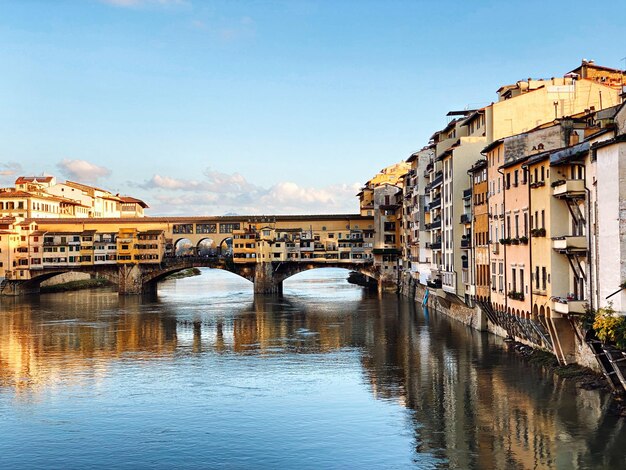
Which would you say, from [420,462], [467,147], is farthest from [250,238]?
[420,462]

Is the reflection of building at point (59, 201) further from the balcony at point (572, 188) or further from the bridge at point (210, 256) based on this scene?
the balcony at point (572, 188)

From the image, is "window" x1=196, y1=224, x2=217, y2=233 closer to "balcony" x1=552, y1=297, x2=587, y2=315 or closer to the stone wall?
the stone wall

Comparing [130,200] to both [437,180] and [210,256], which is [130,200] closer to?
[210,256]

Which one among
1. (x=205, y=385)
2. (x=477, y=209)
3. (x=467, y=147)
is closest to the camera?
(x=205, y=385)

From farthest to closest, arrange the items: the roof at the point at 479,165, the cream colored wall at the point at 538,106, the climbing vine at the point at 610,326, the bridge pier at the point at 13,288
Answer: the bridge pier at the point at 13,288
the cream colored wall at the point at 538,106
the roof at the point at 479,165
the climbing vine at the point at 610,326

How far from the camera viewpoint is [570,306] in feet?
92.4

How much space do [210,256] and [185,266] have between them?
320 cm

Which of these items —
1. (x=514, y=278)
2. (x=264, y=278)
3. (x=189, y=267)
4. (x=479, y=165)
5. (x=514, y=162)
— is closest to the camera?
(x=514, y=162)

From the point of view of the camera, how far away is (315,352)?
4081cm

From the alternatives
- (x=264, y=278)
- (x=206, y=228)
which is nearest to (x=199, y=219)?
(x=206, y=228)

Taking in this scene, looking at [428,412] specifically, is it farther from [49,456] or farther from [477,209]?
[477,209]

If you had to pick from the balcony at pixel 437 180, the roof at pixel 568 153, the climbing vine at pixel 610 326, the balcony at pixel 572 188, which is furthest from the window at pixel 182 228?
the climbing vine at pixel 610 326

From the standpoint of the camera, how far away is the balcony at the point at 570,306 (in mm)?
27859

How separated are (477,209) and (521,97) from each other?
7.74 meters
